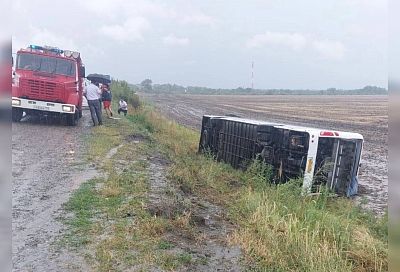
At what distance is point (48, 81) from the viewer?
43.3 ft

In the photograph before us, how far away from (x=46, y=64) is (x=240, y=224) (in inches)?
404

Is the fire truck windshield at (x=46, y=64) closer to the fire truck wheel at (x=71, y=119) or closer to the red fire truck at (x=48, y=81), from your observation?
the red fire truck at (x=48, y=81)

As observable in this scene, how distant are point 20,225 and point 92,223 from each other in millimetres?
827

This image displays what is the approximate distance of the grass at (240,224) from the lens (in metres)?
4.15

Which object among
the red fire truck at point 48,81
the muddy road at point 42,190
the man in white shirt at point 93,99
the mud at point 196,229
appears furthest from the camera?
the man in white shirt at point 93,99

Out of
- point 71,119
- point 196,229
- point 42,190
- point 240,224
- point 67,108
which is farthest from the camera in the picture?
point 71,119

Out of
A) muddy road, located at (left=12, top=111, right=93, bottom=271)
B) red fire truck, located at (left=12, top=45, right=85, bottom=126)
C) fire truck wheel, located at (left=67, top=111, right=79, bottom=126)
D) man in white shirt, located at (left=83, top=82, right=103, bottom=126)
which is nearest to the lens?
muddy road, located at (left=12, top=111, right=93, bottom=271)

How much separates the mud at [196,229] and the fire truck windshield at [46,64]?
744 cm

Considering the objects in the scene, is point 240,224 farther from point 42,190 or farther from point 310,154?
point 42,190

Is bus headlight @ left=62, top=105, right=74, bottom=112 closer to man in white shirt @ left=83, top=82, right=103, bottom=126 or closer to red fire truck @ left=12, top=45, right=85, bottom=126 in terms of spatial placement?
red fire truck @ left=12, top=45, right=85, bottom=126

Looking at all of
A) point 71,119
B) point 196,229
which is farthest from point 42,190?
point 71,119

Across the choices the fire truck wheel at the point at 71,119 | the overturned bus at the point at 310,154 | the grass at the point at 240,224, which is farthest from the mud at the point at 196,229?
the fire truck wheel at the point at 71,119

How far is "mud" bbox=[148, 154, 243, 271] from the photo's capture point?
14.3ft

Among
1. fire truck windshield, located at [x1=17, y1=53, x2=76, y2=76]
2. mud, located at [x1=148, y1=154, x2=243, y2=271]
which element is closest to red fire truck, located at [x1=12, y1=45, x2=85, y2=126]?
fire truck windshield, located at [x1=17, y1=53, x2=76, y2=76]
